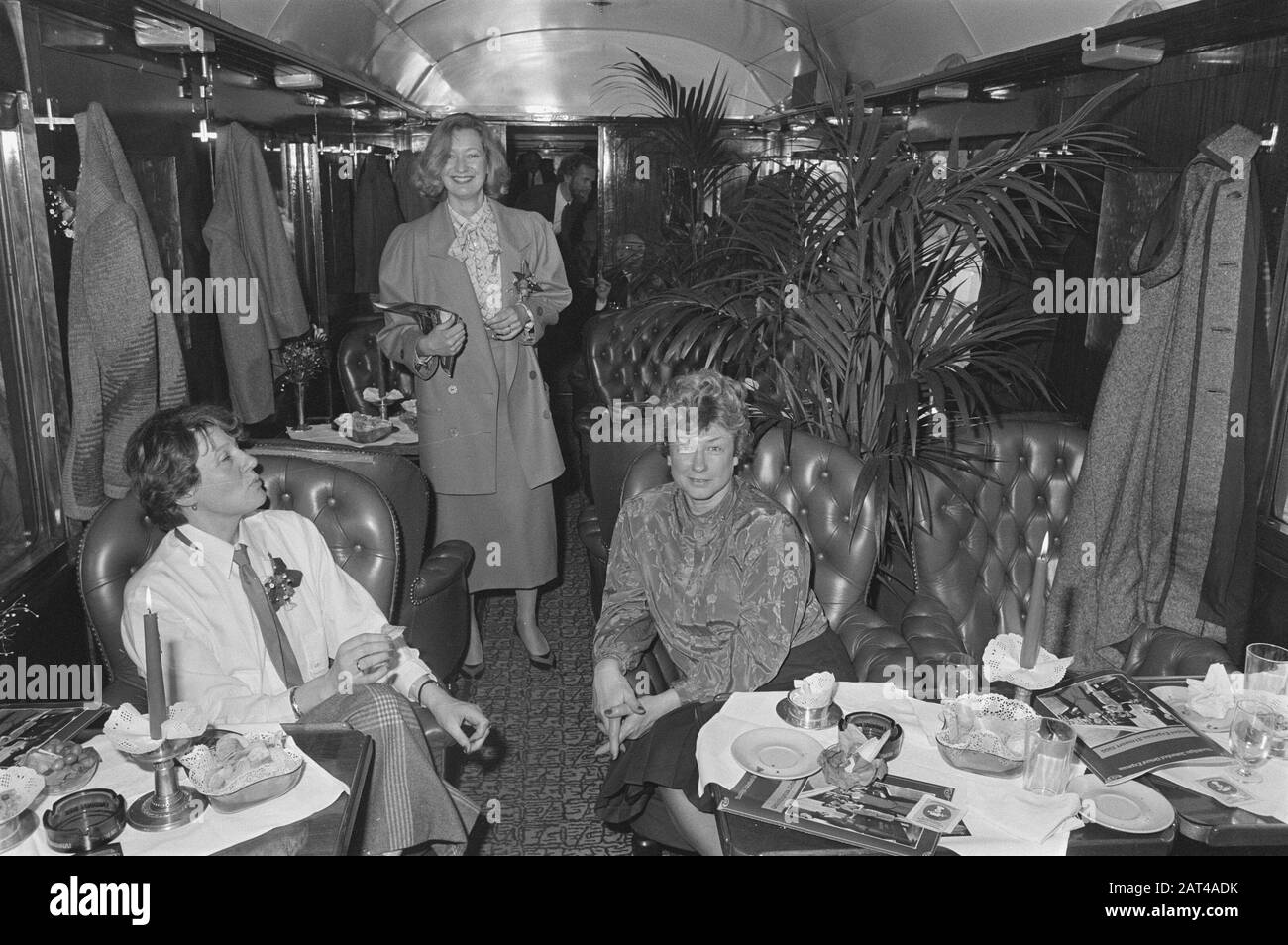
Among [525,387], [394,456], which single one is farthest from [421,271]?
[394,456]

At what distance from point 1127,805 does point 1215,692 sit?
58 cm

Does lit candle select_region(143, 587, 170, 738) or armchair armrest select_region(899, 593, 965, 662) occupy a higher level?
lit candle select_region(143, 587, 170, 738)

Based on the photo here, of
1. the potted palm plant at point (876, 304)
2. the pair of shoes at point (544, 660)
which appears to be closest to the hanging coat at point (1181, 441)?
the potted palm plant at point (876, 304)

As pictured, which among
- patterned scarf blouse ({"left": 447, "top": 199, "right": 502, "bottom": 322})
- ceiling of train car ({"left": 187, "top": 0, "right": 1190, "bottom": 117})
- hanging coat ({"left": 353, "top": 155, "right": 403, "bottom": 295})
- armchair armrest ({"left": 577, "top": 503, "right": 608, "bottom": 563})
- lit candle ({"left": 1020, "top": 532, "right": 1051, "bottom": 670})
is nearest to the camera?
lit candle ({"left": 1020, "top": 532, "right": 1051, "bottom": 670})

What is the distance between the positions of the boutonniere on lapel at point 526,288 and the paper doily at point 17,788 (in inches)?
91.8

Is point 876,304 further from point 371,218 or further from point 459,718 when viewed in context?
point 371,218

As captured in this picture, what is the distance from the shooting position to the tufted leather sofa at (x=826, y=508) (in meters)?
2.96

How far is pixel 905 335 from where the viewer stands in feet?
11.4

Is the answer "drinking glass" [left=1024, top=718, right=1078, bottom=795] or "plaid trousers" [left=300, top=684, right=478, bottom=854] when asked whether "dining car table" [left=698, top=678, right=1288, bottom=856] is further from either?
"plaid trousers" [left=300, top=684, right=478, bottom=854]

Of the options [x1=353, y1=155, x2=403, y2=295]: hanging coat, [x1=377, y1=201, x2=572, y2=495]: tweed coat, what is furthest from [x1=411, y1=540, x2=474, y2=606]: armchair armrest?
[x1=353, y1=155, x2=403, y2=295]: hanging coat

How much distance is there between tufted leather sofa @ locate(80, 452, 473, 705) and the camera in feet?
8.33

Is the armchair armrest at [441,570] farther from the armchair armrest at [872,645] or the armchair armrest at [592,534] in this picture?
the armchair armrest at [872,645]

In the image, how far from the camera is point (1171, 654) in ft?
9.08
